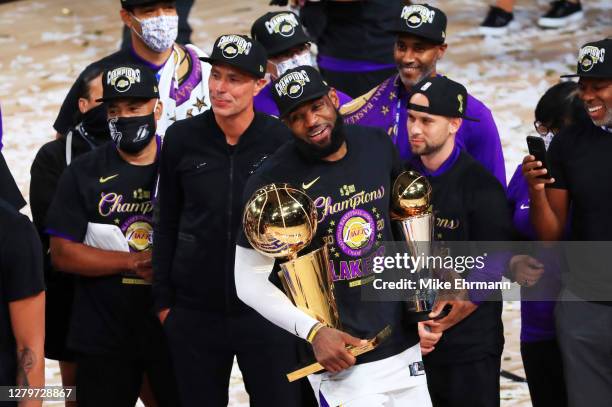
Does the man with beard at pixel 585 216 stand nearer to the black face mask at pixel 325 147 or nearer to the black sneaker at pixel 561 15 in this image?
the black face mask at pixel 325 147

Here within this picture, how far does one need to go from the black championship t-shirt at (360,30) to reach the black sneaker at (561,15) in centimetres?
487

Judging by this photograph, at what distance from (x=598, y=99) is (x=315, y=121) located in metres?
1.23

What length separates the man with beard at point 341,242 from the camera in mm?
5406

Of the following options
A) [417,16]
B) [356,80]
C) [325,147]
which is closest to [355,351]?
[325,147]

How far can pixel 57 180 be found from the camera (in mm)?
6762

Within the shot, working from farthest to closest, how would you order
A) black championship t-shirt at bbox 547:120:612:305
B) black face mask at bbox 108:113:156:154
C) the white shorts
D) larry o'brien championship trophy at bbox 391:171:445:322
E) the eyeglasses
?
1. the eyeglasses
2. black face mask at bbox 108:113:156:154
3. black championship t-shirt at bbox 547:120:612:305
4. larry o'brien championship trophy at bbox 391:171:445:322
5. the white shorts

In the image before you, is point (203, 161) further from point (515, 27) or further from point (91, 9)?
point (91, 9)

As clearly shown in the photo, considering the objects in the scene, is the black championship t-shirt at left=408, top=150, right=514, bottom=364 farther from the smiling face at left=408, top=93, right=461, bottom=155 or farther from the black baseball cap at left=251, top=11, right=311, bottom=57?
the black baseball cap at left=251, top=11, right=311, bottom=57

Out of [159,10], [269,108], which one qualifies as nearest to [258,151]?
[269,108]

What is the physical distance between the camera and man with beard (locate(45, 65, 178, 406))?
20.2 ft

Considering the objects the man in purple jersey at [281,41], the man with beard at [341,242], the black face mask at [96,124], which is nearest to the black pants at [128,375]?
the man with beard at [341,242]

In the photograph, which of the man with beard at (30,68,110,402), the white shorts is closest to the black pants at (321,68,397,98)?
the man with beard at (30,68,110,402)

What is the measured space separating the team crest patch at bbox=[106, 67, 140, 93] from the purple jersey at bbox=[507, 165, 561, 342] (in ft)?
6.09

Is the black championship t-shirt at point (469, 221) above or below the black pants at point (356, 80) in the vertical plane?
below
